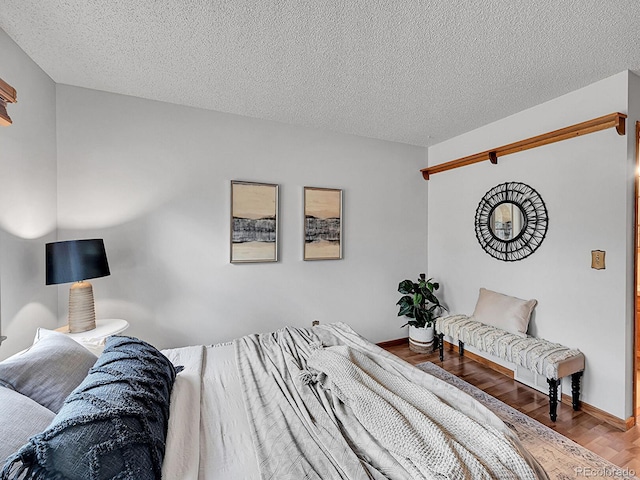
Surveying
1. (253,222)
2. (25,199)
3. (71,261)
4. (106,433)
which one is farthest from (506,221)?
(25,199)

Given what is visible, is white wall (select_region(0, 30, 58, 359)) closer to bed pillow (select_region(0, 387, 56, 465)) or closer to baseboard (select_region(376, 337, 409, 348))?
bed pillow (select_region(0, 387, 56, 465))

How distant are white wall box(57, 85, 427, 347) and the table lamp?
0.44 metres

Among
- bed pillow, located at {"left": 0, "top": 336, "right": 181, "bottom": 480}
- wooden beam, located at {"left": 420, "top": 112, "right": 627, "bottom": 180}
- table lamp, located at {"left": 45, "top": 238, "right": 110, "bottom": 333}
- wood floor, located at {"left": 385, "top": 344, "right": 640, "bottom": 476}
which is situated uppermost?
wooden beam, located at {"left": 420, "top": 112, "right": 627, "bottom": 180}

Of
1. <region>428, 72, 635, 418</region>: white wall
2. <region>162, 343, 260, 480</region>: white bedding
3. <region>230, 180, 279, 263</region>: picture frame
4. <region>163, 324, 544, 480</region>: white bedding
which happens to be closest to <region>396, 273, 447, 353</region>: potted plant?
<region>428, 72, 635, 418</region>: white wall

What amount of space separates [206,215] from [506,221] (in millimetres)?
3103

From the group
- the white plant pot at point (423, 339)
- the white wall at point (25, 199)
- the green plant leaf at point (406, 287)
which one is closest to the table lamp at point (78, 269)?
the white wall at point (25, 199)

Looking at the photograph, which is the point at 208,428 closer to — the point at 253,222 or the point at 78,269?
the point at 78,269

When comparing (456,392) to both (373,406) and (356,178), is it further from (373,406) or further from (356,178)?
(356,178)

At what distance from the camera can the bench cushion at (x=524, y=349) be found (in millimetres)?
2332

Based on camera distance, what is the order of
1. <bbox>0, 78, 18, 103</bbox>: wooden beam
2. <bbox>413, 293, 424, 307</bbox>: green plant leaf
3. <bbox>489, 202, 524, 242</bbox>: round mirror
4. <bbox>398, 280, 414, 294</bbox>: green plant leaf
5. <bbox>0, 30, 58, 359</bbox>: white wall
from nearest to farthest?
<bbox>0, 78, 18, 103</bbox>: wooden beam < <bbox>0, 30, 58, 359</bbox>: white wall < <bbox>489, 202, 524, 242</bbox>: round mirror < <bbox>413, 293, 424, 307</bbox>: green plant leaf < <bbox>398, 280, 414, 294</bbox>: green plant leaf

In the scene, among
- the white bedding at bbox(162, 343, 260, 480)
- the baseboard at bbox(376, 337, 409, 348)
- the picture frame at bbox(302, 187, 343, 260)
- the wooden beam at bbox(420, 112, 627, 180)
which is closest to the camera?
the white bedding at bbox(162, 343, 260, 480)

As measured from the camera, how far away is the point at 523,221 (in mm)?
2975

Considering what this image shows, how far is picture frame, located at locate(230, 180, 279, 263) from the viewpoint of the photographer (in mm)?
3032

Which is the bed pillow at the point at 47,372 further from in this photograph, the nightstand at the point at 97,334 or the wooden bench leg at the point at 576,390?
the wooden bench leg at the point at 576,390
